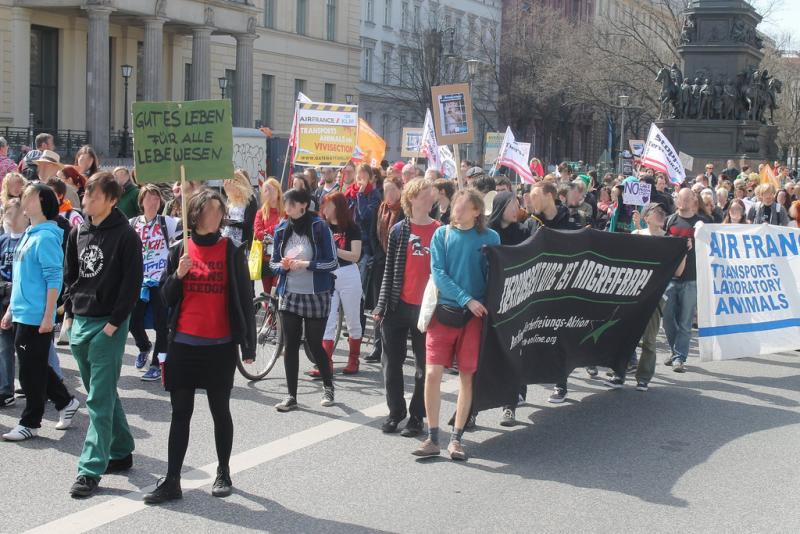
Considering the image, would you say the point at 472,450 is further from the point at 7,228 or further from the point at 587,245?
the point at 7,228

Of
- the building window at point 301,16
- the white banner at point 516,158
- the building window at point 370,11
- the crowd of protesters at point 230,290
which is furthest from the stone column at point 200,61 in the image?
the crowd of protesters at point 230,290

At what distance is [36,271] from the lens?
7.38 metres

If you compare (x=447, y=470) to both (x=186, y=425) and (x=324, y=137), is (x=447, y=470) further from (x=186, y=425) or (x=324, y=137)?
(x=324, y=137)

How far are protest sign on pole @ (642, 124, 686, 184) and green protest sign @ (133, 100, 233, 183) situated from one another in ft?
38.3

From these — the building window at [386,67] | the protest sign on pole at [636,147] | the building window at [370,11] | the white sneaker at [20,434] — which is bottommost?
the white sneaker at [20,434]

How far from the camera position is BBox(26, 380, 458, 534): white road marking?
18.8 ft

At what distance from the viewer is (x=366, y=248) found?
11.8 meters

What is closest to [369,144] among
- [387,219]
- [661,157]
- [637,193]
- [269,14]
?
[661,157]

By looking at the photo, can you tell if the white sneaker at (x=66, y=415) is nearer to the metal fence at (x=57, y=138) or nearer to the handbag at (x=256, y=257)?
the handbag at (x=256, y=257)

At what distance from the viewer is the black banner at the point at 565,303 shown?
759cm

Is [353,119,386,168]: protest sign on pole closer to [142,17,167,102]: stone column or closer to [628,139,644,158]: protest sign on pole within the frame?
[628,139,644,158]: protest sign on pole

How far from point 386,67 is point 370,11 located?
3308mm

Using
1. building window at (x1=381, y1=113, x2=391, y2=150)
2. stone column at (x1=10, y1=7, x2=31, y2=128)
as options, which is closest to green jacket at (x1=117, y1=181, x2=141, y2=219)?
stone column at (x1=10, y1=7, x2=31, y2=128)

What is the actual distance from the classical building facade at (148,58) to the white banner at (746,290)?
103 ft
